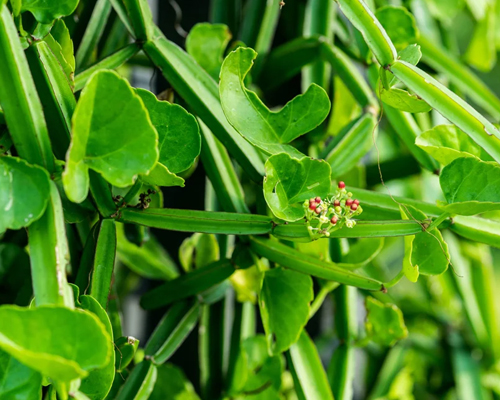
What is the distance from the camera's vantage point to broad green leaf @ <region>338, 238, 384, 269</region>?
28cm

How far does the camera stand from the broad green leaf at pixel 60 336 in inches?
5.5

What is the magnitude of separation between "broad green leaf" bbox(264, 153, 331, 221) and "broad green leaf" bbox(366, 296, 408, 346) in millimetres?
122

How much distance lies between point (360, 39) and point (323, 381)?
20 centimetres

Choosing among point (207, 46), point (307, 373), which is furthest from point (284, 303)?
point (207, 46)

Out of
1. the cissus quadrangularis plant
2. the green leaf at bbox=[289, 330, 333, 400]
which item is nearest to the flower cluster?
the cissus quadrangularis plant

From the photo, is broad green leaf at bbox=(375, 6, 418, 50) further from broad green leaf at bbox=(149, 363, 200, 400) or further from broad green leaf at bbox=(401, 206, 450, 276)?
broad green leaf at bbox=(149, 363, 200, 400)

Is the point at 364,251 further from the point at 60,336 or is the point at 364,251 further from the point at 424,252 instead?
the point at 60,336

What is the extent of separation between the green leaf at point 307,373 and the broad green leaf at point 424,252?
0.32 ft

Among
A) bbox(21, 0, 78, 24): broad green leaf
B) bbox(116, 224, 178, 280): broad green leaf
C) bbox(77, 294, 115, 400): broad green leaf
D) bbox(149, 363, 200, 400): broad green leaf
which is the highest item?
bbox(21, 0, 78, 24): broad green leaf

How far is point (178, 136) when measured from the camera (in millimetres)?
202

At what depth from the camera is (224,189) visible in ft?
0.87

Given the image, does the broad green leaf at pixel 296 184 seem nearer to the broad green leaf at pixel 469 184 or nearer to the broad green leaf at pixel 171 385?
the broad green leaf at pixel 469 184

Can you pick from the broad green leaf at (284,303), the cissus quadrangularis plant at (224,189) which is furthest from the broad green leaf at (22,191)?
the broad green leaf at (284,303)

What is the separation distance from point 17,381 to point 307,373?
160 mm
